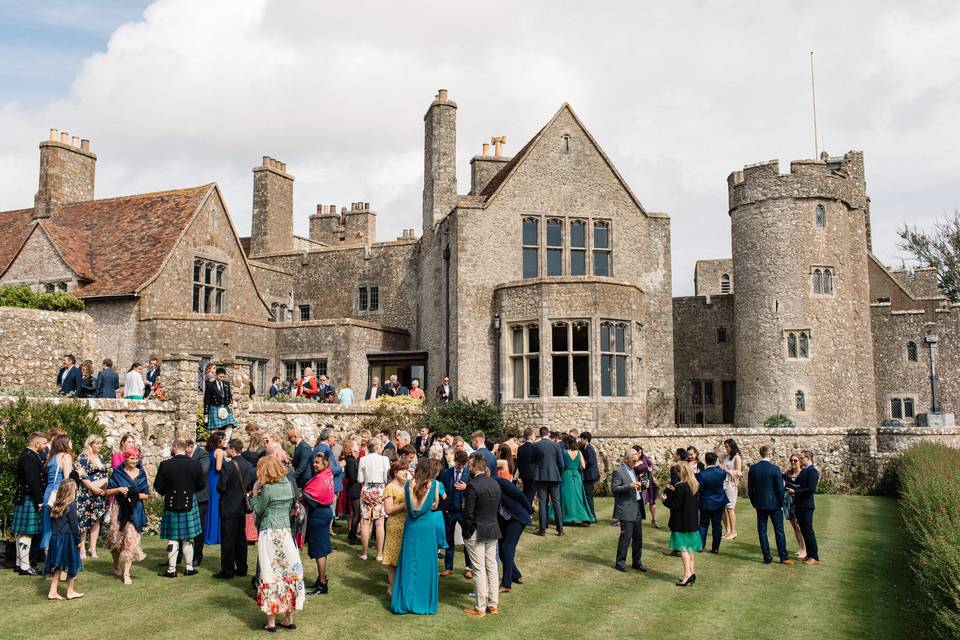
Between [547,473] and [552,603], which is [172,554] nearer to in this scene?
[552,603]

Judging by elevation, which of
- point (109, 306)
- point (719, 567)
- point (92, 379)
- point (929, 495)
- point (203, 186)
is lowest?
point (719, 567)

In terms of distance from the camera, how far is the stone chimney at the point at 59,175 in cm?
3259

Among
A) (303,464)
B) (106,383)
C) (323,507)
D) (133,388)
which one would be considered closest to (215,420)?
(133,388)

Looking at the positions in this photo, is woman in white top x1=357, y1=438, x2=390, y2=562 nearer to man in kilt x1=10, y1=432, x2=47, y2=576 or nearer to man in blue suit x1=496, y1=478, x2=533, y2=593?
man in blue suit x1=496, y1=478, x2=533, y2=593

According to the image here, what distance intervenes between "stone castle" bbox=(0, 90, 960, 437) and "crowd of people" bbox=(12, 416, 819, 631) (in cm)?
944

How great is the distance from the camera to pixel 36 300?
23.7m

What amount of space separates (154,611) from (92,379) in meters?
9.57

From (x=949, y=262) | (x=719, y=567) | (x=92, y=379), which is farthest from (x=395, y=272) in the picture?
(x=949, y=262)

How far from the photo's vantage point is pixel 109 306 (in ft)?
89.8

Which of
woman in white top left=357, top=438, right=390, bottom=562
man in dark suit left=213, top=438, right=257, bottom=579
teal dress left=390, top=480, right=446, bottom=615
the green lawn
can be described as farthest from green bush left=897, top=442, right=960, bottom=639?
man in dark suit left=213, top=438, right=257, bottom=579

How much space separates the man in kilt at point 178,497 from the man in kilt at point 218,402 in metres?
5.10

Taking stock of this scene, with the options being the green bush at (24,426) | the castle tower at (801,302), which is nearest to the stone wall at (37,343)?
the green bush at (24,426)

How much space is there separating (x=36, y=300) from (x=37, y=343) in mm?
1554

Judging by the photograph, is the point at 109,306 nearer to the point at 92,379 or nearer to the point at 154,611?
the point at 92,379
